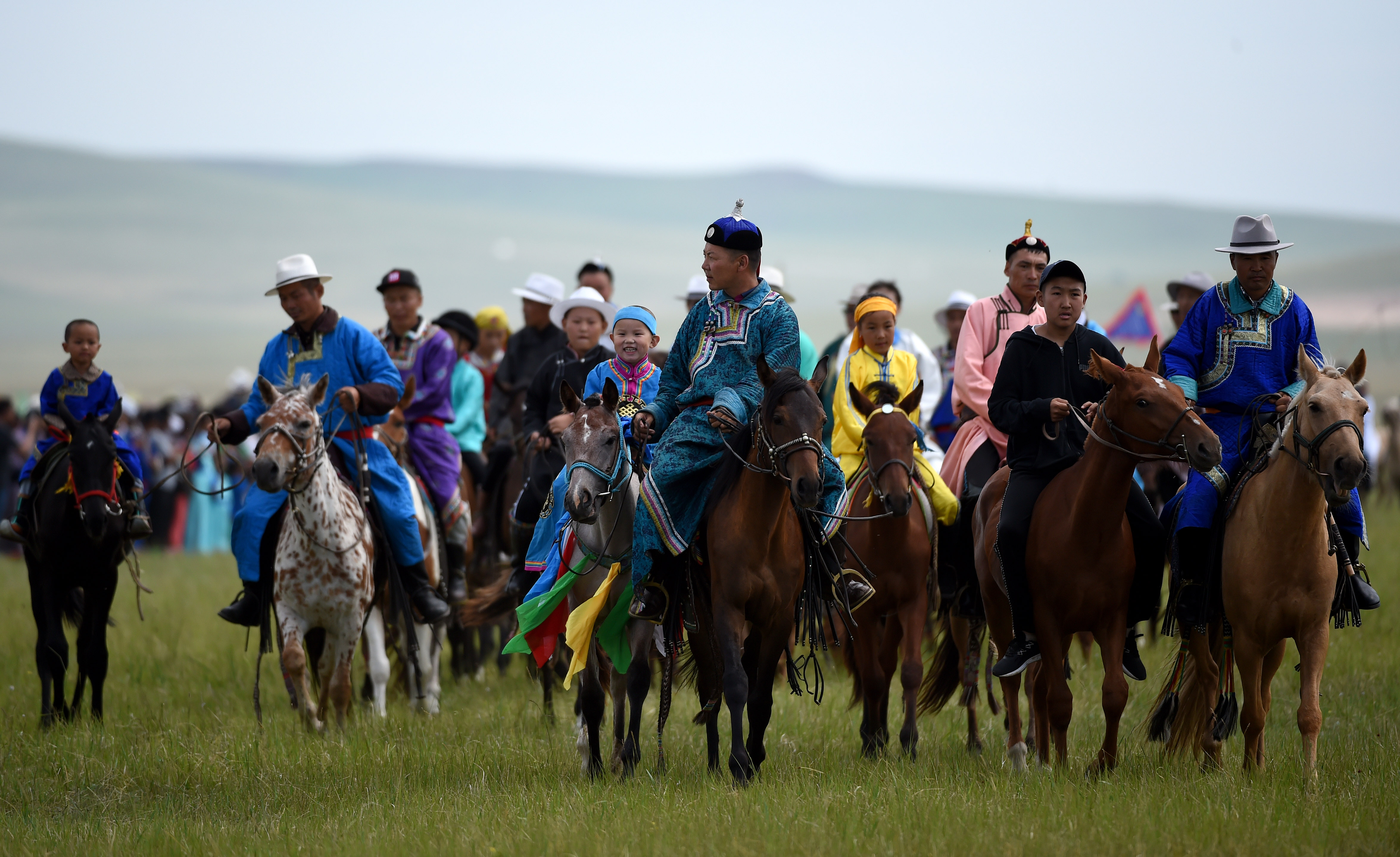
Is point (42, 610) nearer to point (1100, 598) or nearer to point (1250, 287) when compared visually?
point (1100, 598)

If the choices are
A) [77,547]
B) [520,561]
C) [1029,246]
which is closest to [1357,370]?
[1029,246]

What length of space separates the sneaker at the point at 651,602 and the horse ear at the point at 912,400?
6.44 feet

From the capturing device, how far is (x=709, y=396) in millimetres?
7016

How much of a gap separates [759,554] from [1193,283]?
7111 mm

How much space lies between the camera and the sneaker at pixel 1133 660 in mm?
7180

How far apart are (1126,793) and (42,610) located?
23.6 feet

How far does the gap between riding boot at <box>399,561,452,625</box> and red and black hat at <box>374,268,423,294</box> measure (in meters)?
2.54

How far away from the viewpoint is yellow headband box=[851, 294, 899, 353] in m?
9.07

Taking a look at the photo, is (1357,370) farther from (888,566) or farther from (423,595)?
(423,595)

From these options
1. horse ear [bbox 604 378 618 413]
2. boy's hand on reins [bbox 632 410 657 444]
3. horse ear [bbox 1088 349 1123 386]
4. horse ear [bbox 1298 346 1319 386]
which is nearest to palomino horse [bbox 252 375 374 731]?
horse ear [bbox 604 378 618 413]

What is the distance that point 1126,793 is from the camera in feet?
19.7

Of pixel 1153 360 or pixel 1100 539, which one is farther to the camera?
pixel 1100 539

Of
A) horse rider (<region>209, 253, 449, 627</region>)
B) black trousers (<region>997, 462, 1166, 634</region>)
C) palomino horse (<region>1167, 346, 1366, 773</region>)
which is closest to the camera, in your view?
palomino horse (<region>1167, 346, 1366, 773</region>)

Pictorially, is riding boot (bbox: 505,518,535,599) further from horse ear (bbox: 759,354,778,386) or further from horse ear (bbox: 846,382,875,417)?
horse ear (bbox: 759,354,778,386)
